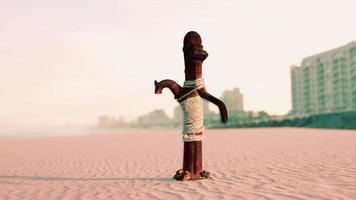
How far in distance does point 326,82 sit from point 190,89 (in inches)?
4085

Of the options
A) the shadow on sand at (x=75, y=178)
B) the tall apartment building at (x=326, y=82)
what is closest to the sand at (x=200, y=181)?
the shadow on sand at (x=75, y=178)

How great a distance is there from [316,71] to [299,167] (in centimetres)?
10536

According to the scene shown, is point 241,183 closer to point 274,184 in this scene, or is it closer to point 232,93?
point 274,184

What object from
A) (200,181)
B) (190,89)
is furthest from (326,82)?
(200,181)

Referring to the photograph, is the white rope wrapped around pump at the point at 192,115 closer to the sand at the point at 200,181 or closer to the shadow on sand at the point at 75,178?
the sand at the point at 200,181

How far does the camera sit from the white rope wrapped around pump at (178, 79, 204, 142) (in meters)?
7.63

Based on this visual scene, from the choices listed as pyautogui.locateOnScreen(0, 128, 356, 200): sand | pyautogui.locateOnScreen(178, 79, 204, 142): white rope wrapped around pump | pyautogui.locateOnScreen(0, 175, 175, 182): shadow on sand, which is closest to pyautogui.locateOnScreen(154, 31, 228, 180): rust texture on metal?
pyautogui.locateOnScreen(178, 79, 204, 142): white rope wrapped around pump

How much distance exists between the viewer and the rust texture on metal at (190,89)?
24.9 feet

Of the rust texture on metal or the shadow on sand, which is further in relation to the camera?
the shadow on sand

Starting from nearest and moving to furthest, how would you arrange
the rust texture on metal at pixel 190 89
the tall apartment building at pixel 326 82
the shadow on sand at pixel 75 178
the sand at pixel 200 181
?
the sand at pixel 200 181 → the rust texture on metal at pixel 190 89 → the shadow on sand at pixel 75 178 → the tall apartment building at pixel 326 82

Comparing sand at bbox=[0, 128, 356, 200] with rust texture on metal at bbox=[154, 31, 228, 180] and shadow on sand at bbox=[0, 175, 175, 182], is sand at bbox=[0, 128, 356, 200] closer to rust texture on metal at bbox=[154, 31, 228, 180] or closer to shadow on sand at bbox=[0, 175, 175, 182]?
shadow on sand at bbox=[0, 175, 175, 182]

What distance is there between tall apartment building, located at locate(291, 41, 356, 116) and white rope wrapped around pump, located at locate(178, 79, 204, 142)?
8393 cm

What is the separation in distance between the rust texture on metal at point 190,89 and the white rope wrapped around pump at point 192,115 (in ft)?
0.23

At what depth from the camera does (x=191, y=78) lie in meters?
7.70
